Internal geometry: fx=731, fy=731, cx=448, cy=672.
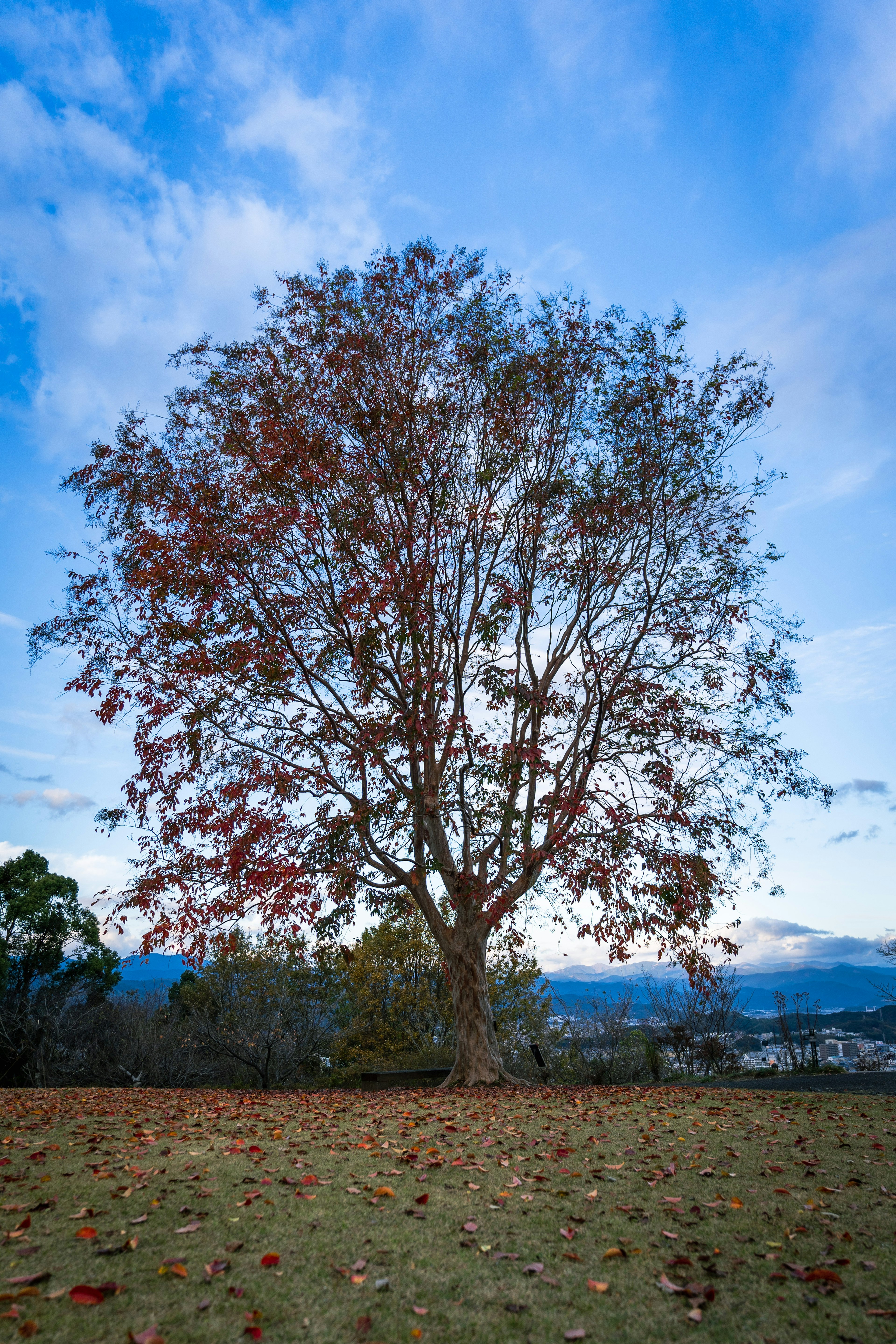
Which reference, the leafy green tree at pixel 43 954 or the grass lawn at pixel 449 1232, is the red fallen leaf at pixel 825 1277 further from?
the leafy green tree at pixel 43 954

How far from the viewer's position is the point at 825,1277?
11.2ft

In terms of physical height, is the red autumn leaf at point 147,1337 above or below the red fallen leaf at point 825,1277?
above

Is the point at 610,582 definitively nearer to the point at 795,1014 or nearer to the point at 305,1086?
the point at 795,1014

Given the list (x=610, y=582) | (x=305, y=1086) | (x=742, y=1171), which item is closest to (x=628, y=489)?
(x=610, y=582)

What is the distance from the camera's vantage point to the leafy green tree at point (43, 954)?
18828mm

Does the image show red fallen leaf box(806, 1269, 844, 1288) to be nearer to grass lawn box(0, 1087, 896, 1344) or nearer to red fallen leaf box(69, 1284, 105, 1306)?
grass lawn box(0, 1087, 896, 1344)

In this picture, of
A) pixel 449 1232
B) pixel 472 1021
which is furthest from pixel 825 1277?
pixel 472 1021

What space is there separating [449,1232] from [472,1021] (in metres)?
8.52

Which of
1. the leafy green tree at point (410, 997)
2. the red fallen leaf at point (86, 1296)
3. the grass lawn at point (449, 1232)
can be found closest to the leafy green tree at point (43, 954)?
the leafy green tree at point (410, 997)

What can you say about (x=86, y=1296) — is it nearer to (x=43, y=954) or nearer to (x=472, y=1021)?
(x=472, y=1021)

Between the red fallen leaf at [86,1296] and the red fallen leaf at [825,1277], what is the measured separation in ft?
10.2

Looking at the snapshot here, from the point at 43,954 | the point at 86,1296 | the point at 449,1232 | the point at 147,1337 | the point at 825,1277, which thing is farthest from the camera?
the point at 43,954

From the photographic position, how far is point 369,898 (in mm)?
11914

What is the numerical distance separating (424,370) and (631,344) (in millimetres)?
3660
